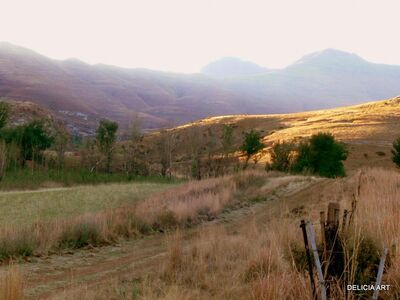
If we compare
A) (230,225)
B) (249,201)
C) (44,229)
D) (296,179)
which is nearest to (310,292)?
(44,229)

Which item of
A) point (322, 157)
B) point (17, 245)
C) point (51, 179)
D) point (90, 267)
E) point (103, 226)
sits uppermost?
point (17, 245)

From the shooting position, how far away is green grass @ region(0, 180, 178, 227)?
21266 mm

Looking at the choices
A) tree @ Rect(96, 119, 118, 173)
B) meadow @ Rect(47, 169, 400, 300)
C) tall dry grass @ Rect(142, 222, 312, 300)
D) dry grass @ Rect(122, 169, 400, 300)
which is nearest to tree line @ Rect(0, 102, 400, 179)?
tree @ Rect(96, 119, 118, 173)

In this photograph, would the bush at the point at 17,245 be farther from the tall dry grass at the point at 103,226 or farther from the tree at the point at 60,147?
the tree at the point at 60,147

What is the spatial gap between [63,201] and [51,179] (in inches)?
473

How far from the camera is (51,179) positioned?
36688 mm

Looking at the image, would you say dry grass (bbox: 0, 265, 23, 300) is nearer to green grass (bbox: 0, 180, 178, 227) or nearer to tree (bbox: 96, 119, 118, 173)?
green grass (bbox: 0, 180, 178, 227)

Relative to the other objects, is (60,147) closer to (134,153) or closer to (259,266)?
(134,153)

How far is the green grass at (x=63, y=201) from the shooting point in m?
21.3

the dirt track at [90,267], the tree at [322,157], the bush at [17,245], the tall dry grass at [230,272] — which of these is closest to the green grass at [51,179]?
the tree at [322,157]

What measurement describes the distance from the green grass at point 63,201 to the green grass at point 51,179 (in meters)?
4.91

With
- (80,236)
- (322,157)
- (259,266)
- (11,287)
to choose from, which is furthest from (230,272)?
(322,157)

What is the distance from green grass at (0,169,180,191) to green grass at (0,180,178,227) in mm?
4905

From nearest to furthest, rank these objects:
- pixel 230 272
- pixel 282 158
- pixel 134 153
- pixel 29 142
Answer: pixel 230 272, pixel 282 158, pixel 29 142, pixel 134 153
